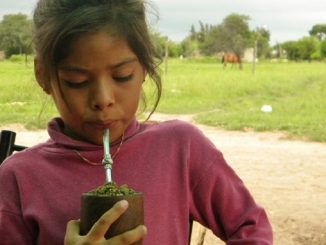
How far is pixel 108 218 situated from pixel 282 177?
6.27m

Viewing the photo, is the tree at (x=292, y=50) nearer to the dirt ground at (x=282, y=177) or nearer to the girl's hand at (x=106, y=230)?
the dirt ground at (x=282, y=177)

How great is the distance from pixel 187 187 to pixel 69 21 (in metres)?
0.39

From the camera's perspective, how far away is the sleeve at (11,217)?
124 cm

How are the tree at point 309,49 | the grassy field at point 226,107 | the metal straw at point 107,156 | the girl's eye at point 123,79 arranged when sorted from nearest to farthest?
the metal straw at point 107,156 → the girl's eye at point 123,79 → the grassy field at point 226,107 → the tree at point 309,49

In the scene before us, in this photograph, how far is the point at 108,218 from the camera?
919 mm

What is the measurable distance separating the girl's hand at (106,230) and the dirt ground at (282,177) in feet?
7.13

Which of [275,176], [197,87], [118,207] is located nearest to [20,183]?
[118,207]

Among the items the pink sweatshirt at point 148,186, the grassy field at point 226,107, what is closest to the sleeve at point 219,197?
the pink sweatshirt at point 148,186

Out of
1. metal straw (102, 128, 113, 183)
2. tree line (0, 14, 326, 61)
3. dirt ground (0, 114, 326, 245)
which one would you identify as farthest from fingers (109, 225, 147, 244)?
tree line (0, 14, 326, 61)

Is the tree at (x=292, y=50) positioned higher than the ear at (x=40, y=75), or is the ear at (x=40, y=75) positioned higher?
the ear at (x=40, y=75)

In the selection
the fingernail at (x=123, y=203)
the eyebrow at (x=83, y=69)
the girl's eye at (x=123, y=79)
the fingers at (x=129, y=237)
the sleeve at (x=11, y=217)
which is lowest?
the sleeve at (x=11, y=217)

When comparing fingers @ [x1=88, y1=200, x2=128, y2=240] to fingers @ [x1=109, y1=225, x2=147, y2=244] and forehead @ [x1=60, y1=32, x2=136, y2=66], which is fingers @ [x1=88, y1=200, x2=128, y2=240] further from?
forehead @ [x1=60, y1=32, x2=136, y2=66]

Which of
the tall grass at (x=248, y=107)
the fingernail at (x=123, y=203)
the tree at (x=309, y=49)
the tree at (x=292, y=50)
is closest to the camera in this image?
the fingernail at (x=123, y=203)

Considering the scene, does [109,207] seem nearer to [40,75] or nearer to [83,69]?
[83,69]
